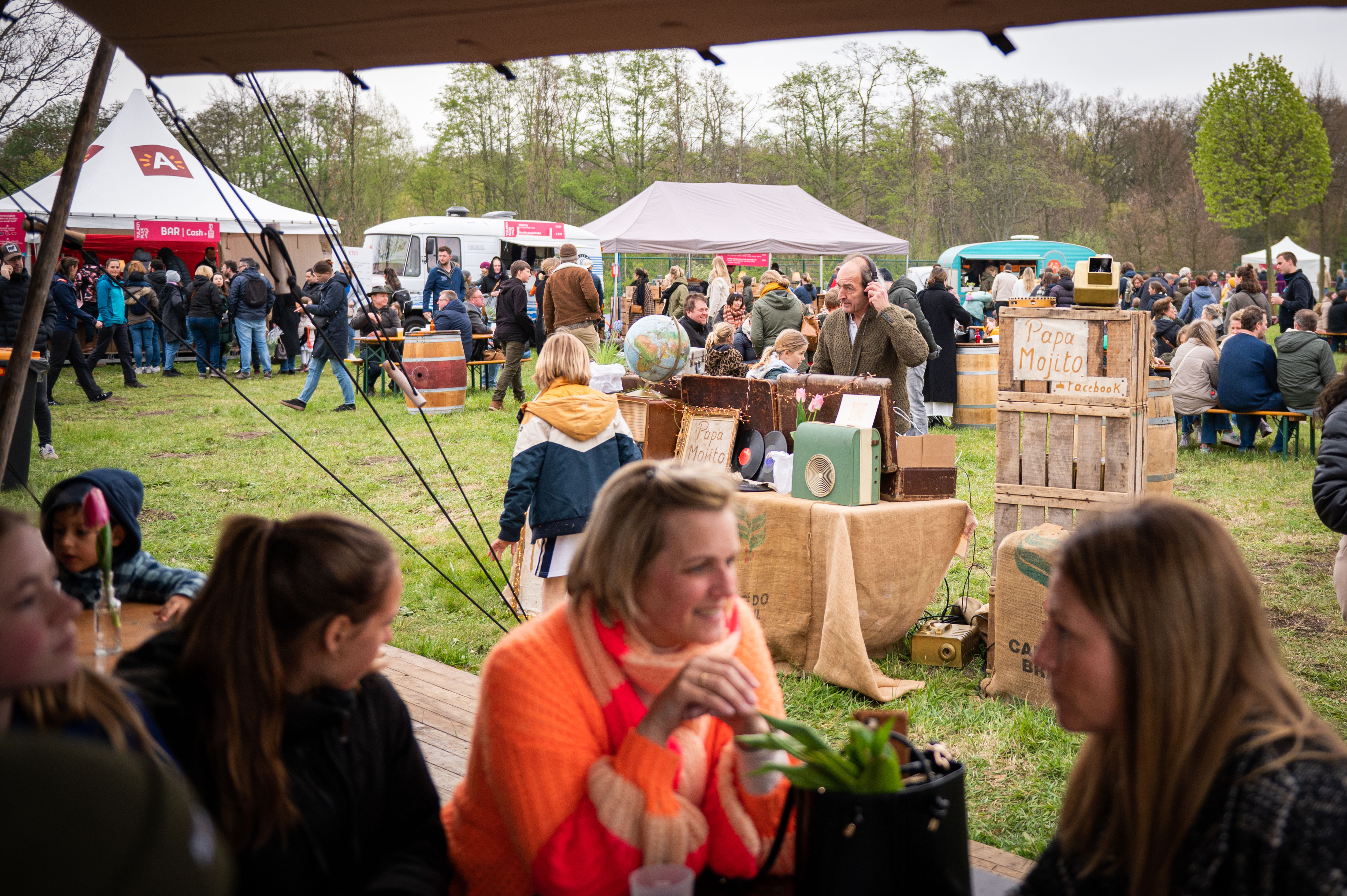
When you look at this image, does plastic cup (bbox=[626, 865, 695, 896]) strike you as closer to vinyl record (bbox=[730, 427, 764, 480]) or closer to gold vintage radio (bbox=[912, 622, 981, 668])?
gold vintage radio (bbox=[912, 622, 981, 668])

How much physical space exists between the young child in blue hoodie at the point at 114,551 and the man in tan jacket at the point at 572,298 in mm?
6841

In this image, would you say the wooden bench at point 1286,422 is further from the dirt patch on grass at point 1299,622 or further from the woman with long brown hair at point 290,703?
the woman with long brown hair at point 290,703

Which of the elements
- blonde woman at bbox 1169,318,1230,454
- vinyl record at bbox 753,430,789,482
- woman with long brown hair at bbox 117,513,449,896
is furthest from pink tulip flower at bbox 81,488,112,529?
blonde woman at bbox 1169,318,1230,454

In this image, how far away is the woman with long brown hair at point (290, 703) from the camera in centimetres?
147

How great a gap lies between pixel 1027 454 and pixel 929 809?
323 cm

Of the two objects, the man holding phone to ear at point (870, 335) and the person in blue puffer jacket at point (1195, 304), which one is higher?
the person in blue puffer jacket at point (1195, 304)

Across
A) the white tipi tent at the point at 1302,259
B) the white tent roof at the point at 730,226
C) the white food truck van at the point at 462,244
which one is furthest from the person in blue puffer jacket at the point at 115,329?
the white tipi tent at the point at 1302,259

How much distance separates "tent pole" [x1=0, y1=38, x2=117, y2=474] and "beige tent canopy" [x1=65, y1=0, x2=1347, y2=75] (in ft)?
0.83

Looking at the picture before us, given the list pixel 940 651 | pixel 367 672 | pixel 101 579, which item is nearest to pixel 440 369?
pixel 940 651

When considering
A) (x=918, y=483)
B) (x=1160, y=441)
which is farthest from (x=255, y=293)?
(x=918, y=483)

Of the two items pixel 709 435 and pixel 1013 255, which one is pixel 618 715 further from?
pixel 1013 255

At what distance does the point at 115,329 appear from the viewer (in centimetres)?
1397

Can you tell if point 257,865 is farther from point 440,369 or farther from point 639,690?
point 440,369

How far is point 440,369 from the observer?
11.6 m
